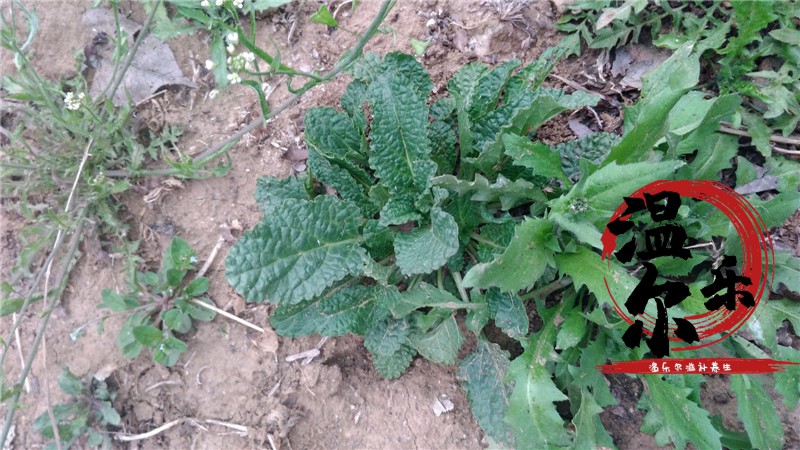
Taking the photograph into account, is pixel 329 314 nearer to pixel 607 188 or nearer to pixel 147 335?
pixel 147 335

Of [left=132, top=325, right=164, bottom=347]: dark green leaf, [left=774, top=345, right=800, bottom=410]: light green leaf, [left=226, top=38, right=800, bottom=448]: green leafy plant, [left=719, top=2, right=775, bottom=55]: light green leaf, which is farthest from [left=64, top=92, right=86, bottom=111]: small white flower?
[left=774, top=345, right=800, bottom=410]: light green leaf

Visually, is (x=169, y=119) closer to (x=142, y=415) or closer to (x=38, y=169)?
(x=38, y=169)

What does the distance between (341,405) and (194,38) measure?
6.27 feet

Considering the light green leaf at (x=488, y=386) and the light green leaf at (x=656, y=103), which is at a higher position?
the light green leaf at (x=656, y=103)

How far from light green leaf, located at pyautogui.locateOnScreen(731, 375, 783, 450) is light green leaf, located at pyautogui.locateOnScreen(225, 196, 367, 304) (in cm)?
146

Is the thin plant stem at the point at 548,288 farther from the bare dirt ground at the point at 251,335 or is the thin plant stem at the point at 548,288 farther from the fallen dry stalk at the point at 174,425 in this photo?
the fallen dry stalk at the point at 174,425

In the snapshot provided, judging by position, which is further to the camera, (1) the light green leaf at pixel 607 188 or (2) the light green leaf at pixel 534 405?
(2) the light green leaf at pixel 534 405

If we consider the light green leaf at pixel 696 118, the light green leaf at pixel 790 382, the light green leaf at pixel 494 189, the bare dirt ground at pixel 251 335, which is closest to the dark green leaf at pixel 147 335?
the bare dirt ground at pixel 251 335

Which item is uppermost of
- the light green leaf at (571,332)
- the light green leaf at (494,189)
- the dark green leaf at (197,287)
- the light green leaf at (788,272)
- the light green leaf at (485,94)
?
the light green leaf at (485,94)

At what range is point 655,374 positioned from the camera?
1.98 meters

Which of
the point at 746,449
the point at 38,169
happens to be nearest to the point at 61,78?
the point at 38,169

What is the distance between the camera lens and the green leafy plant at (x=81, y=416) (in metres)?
2.43

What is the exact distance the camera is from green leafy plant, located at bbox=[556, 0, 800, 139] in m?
2.25

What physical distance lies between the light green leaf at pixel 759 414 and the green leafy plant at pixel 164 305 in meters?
2.13
